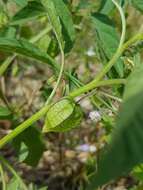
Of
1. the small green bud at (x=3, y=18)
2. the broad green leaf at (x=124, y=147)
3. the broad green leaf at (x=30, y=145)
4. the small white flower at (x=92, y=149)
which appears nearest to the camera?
the broad green leaf at (x=124, y=147)

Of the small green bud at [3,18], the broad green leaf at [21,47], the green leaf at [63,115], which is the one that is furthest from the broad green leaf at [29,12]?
the green leaf at [63,115]

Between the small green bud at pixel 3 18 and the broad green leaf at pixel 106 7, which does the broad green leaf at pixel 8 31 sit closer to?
the small green bud at pixel 3 18

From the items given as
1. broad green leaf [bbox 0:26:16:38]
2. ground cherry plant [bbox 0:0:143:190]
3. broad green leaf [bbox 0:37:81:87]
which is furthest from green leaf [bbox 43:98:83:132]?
broad green leaf [bbox 0:26:16:38]

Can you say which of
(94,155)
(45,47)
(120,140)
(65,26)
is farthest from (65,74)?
(94,155)

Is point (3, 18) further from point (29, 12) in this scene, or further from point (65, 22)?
point (65, 22)

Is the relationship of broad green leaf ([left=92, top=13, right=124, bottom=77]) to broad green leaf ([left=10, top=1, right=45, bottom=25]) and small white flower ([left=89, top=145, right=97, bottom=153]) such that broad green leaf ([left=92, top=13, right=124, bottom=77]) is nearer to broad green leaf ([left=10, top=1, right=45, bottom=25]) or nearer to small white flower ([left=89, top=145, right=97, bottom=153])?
broad green leaf ([left=10, top=1, right=45, bottom=25])

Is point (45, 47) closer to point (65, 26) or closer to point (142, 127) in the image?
point (65, 26)
